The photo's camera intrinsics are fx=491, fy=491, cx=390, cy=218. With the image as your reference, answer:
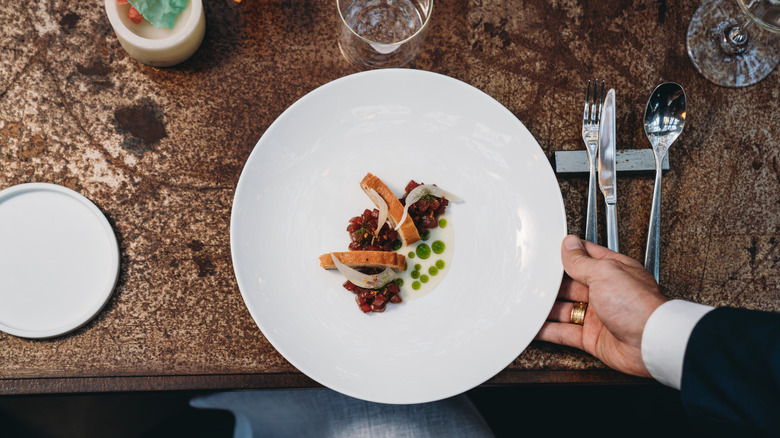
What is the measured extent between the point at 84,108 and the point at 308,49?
521mm

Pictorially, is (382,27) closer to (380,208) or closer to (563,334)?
(380,208)

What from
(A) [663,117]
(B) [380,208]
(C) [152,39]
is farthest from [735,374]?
(C) [152,39]

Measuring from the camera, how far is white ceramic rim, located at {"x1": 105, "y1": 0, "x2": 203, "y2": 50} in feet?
3.28

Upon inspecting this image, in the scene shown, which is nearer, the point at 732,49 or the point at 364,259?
the point at 364,259

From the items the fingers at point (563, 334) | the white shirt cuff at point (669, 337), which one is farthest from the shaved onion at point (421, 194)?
the white shirt cuff at point (669, 337)

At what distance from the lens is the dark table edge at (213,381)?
103 centimetres

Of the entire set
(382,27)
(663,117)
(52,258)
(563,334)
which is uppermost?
(382,27)

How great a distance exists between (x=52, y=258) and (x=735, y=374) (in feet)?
4.34

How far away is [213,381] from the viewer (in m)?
1.05

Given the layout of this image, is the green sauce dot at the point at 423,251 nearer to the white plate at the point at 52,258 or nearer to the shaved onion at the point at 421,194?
the shaved onion at the point at 421,194

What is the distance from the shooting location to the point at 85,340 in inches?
41.7

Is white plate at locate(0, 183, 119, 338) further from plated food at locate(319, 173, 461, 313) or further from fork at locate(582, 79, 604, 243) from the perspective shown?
fork at locate(582, 79, 604, 243)

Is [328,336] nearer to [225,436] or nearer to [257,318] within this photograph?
[257,318]

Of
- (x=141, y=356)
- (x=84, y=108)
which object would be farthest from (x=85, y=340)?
(x=84, y=108)
